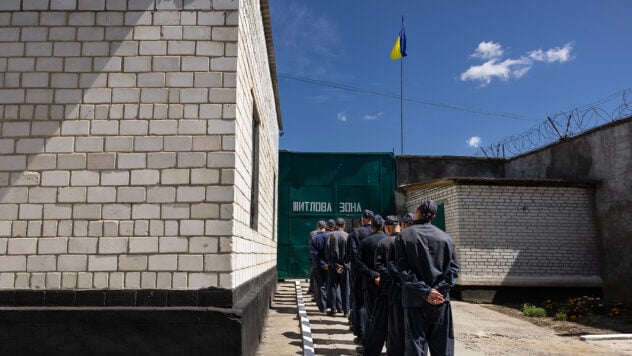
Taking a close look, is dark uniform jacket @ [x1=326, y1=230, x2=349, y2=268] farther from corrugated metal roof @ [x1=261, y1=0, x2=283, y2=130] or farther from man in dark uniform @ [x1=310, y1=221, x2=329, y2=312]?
corrugated metal roof @ [x1=261, y1=0, x2=283, y2=130]

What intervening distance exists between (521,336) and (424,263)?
193 inches

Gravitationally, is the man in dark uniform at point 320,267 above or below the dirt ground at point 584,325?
above

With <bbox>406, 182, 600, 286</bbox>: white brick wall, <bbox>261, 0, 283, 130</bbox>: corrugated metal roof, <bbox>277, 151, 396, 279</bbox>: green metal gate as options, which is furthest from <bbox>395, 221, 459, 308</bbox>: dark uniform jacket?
<bbox>277, 151, 396, 279</bbox>: green metal gate

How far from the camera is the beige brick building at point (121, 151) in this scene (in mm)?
4109

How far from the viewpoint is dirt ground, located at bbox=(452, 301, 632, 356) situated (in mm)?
7102

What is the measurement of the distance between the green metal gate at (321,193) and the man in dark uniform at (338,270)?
22.1 ft

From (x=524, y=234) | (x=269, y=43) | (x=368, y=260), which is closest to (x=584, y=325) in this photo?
(x=524, y=234)

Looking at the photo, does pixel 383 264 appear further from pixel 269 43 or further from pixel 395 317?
pixel 269 43

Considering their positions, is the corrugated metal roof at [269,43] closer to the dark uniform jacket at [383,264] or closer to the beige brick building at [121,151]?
the beige brick building at [121,151]

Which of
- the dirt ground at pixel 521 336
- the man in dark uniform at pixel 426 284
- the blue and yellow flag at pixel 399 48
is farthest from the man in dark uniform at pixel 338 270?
the blue and yellow flag at pixel 399 48

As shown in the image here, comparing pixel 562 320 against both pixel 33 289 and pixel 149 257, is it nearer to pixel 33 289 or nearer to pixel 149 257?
pixel 149 257

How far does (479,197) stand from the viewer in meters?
12.6

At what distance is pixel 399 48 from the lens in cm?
2125

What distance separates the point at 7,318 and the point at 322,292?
6746 millimetres
